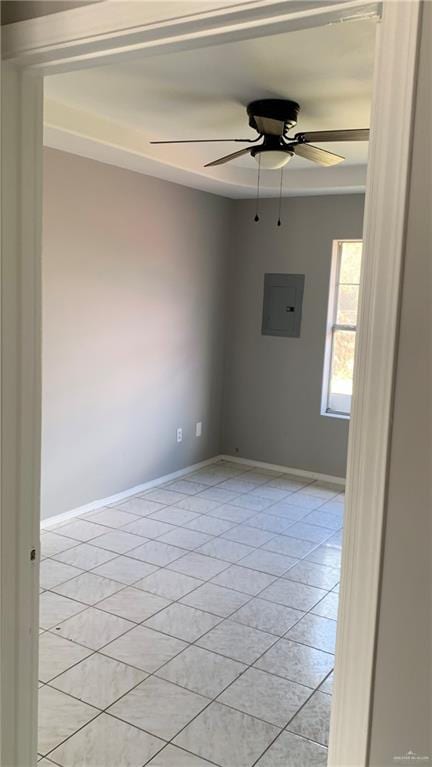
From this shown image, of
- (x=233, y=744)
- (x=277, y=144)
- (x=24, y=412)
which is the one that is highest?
(x=277, y=144)

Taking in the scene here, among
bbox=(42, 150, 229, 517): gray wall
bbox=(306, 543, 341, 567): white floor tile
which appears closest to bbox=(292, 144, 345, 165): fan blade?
bbox=(42, 150, 229, 517): gray wall

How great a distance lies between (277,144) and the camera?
3223 millimetres

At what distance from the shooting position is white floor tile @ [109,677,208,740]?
2.30 metres

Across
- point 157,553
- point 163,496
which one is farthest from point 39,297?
point 163,496

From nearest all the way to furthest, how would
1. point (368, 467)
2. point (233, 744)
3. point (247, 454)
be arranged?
point (368, 467)
point (233, 744)
point (247, 454)

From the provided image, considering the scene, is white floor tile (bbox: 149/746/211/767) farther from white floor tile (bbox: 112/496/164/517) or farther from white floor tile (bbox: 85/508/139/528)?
white floor tile (bbox: 112/496/164/517)

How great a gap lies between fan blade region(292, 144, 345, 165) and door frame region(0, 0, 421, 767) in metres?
1.94

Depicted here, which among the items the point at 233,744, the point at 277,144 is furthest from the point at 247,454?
the point at 233,744

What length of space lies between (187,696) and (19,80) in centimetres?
219

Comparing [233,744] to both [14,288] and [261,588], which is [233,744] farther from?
[14,288]

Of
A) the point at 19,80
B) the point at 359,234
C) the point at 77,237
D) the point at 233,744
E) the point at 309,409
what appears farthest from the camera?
the point at 309,409

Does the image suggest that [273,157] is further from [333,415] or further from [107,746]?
[107,746]

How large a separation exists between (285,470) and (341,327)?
1350 millimetres

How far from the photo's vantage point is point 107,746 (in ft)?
7.16
